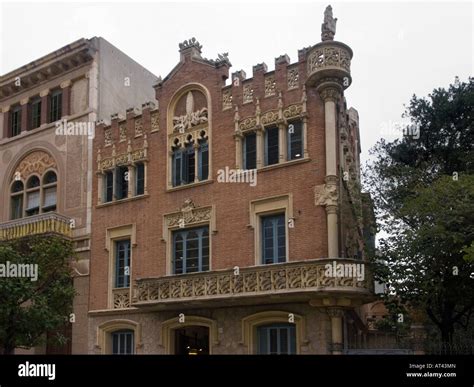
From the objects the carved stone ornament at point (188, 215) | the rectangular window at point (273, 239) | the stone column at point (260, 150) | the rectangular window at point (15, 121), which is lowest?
the rectangular window at point (273, 239)

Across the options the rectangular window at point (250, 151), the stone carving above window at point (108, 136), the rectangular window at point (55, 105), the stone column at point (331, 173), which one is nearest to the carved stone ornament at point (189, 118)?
the rectangular window at point (250, 151)

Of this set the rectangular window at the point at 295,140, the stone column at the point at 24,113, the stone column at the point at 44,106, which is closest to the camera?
the rectangular window at the point at 295,140

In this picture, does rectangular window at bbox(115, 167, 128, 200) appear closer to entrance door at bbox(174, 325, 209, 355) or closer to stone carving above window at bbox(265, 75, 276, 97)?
entrance door at bbox(174, 325, 209, 355)

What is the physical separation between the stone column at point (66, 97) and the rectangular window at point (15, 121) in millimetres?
3398

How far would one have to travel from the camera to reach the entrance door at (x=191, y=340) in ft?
83.1

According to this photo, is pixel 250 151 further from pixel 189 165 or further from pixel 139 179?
pixel 139 179

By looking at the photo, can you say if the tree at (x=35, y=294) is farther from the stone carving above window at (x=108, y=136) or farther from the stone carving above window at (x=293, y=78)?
the stone carving above window at (x=293, y=78)

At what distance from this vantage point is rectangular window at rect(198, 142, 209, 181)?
2583cm

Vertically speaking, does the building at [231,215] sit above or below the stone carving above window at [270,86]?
below

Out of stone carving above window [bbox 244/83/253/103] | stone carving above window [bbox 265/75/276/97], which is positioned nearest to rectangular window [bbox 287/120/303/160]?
stone carving above window [bbox 265/75/276/97]

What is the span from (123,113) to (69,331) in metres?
10.1

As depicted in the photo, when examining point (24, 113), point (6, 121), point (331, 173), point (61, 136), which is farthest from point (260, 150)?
point (6, 121)

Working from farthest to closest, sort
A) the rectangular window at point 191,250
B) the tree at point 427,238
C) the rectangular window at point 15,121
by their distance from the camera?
1. the rectangular window at point 15,121
2. the rectangular window at point 191,250
3. the tree at point 427,238

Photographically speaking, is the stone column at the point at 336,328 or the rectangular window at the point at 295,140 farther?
the rectangular window at the point at 295,140
